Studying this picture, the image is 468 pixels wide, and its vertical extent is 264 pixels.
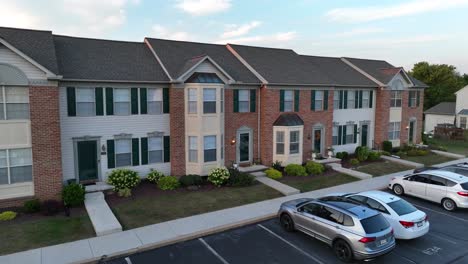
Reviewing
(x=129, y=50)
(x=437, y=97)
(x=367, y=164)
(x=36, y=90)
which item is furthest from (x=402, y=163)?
(x=437, y=97)

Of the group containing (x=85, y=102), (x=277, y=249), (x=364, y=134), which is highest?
(x=85, y=102)

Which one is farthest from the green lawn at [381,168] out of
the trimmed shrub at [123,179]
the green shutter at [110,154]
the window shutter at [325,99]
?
the green shutter at [110,154]

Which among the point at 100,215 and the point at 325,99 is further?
the point at 325,99

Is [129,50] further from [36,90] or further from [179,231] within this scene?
[179,231]

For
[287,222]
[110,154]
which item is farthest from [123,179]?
[287,222]

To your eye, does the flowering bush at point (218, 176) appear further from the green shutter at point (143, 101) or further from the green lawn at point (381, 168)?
the green lawn at point (381, 168)

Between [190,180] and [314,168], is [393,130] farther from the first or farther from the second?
[190,180]
